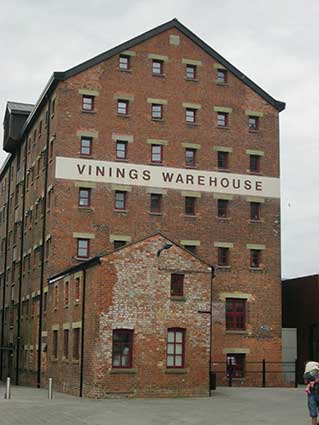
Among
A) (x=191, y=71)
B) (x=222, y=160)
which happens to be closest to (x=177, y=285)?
(x=222, y=160)

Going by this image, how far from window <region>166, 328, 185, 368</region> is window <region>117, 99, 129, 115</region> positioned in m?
16.8

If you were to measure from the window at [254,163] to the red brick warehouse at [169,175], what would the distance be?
6 centimetres

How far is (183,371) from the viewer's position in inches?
1254

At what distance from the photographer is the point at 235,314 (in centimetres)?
4428

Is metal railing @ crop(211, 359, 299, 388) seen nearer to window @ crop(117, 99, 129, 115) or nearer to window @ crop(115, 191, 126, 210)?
window @ crop(115, 191, 126, 210)

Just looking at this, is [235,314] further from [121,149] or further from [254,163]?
[121,149]

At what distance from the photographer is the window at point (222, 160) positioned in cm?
4631

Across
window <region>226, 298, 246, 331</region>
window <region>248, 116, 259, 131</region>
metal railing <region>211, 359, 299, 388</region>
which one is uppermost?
window <region>248, 116, 259, 131</region>

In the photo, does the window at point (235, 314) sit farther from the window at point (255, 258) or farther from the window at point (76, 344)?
the window at point (76, 344)

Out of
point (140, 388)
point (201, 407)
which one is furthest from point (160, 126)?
point (201, 407)

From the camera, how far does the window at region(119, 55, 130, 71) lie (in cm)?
4538

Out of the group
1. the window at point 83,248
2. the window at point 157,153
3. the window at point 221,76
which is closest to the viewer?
the window at point 83,248

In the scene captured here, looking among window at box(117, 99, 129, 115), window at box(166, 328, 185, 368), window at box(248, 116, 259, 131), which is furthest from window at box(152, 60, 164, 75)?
window at box(166, 328, 185, 368)

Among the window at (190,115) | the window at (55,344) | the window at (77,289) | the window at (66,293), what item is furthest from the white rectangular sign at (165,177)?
the window at (77,289)
